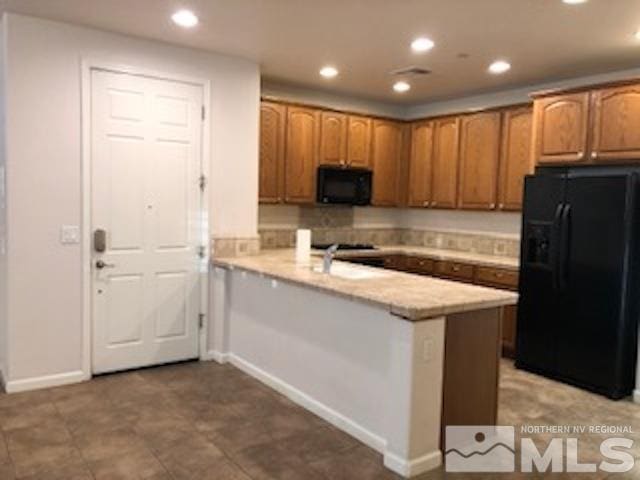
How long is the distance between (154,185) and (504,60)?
300 centimetres

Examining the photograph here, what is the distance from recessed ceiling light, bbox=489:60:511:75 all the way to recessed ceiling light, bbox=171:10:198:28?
96.3 inches

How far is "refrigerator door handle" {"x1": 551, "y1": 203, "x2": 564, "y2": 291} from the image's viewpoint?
13.6 ft

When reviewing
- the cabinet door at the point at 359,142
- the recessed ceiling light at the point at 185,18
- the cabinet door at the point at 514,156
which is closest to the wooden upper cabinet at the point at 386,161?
the cabinet door at the point at 359,142

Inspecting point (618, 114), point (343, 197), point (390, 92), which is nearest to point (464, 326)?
point (618, 114)

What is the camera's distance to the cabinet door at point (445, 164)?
5.77 meters

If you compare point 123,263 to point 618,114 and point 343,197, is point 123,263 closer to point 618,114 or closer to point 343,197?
Result: point 343,197

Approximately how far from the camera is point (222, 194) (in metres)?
4.58

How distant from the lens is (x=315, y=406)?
11.5 feet

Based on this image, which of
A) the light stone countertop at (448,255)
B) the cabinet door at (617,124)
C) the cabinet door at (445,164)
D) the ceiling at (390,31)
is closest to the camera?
the ceiling at (390,31)

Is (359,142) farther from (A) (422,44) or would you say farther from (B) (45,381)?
(B) (45,381)

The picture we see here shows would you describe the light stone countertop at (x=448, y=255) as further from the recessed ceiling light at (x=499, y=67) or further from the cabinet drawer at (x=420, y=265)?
the recessed ceiling light at (x=499, y=67)

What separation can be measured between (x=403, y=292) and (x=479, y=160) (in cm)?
297

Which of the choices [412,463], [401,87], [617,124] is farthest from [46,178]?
[617,124]

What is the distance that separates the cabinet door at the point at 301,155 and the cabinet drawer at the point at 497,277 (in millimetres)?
1851
